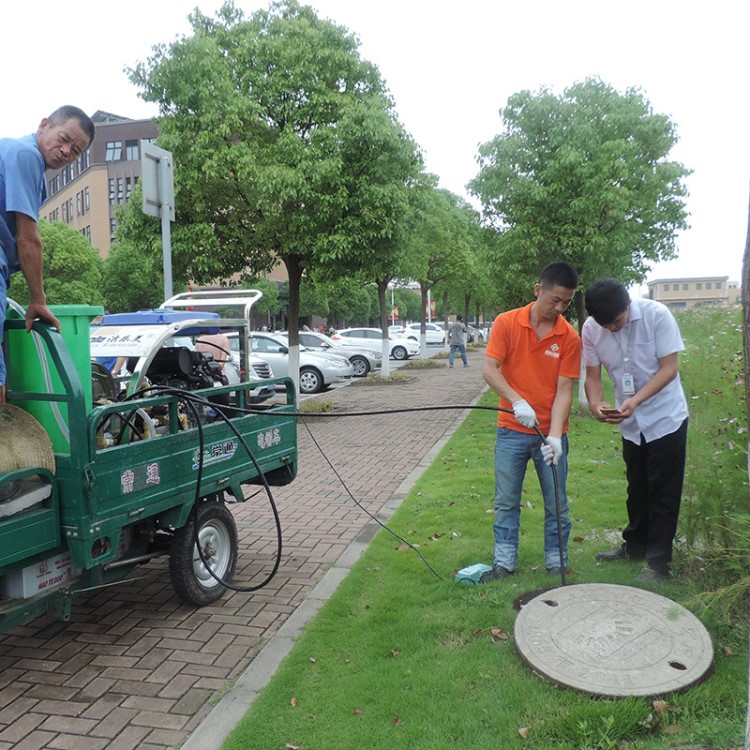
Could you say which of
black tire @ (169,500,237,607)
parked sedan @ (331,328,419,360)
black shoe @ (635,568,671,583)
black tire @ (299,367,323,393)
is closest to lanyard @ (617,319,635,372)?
black shoe @ (635,568,671,583)

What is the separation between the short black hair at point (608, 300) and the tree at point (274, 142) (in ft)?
24.1

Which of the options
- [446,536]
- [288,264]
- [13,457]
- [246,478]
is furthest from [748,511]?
[288,264]

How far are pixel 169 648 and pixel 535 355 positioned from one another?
2695mm

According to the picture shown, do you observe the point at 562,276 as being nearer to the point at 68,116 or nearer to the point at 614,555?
the point at 614,555

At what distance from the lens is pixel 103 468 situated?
3445 millimetres

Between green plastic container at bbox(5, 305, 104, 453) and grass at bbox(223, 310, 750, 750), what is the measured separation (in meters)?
1.64

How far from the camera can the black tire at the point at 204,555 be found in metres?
4.26

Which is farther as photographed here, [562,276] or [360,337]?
[360,337]

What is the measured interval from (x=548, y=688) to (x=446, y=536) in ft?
8.04

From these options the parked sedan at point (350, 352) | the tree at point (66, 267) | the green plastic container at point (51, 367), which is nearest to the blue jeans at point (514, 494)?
the green plastic container at point (51, 367)

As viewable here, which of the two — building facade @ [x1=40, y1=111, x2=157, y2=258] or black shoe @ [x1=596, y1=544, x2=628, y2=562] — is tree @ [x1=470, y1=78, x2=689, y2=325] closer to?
black shoe @ [x1=596, y1=544, x2=628, y2=562]

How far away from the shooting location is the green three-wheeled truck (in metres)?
3.23

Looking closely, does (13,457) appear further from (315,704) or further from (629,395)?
(629,395)

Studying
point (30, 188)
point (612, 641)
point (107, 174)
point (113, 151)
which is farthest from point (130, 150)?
point (612, 641)
